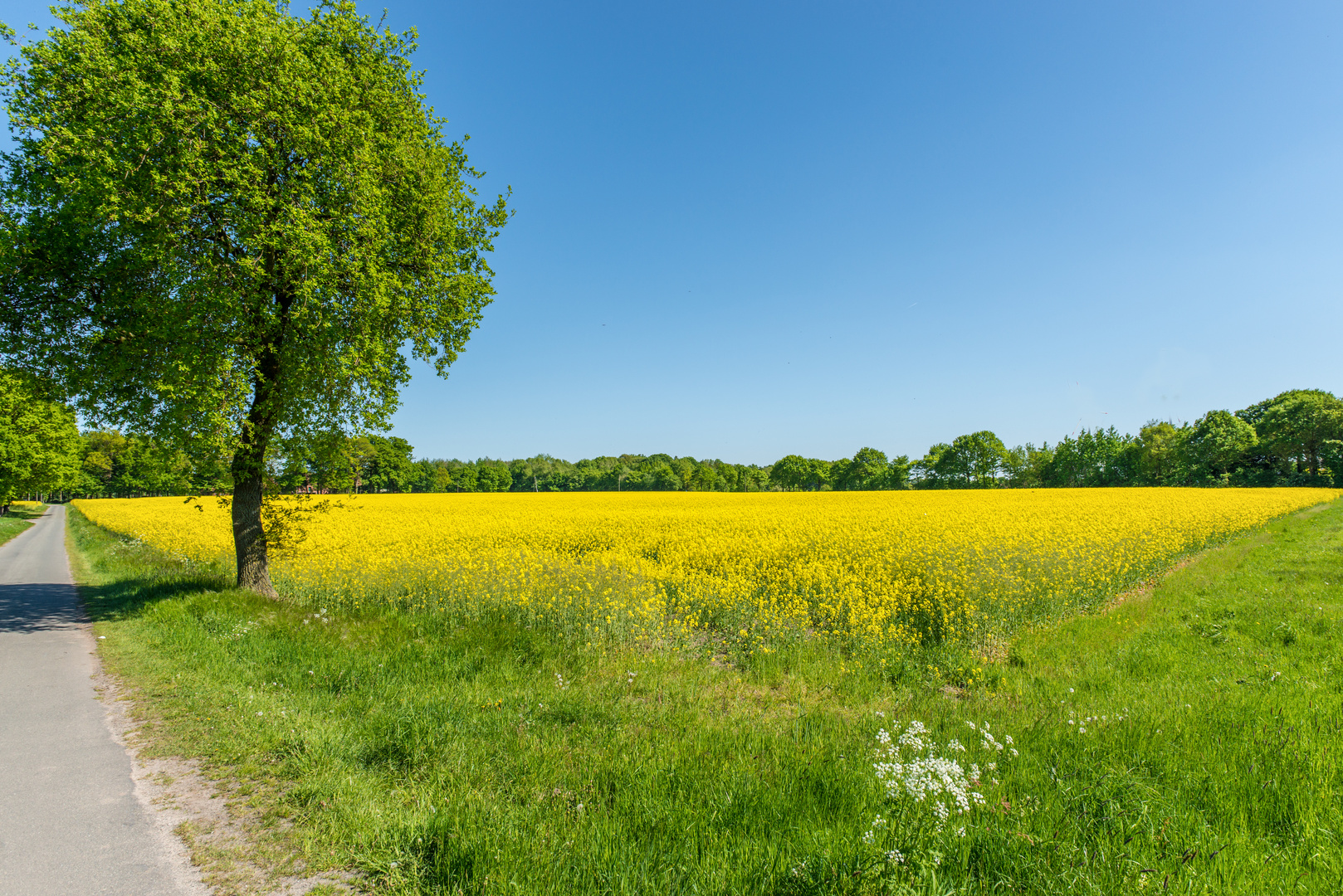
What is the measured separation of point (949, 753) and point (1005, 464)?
312 feet

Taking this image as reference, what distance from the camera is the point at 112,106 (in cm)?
700

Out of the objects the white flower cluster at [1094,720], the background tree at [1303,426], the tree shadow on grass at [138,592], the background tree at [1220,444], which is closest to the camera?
the white flower cluster at [1094,720]

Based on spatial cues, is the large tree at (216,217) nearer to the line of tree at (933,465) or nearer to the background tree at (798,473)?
the line of tree at (933,465)

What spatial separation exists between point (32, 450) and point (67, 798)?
142 ft

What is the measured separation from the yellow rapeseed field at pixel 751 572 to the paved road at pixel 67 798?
3.91 metres

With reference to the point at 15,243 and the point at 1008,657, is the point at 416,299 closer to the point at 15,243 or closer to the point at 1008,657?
the point at 15,243

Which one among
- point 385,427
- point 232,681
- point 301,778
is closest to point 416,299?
point 385,427

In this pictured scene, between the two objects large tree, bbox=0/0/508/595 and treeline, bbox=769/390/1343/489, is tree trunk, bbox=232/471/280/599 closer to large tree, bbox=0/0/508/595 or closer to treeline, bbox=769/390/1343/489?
large tree, bbox=0/0/508/595

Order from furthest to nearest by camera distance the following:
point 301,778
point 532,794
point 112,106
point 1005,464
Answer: point 1005,464, point 112,106, point 301,778, point 532,794

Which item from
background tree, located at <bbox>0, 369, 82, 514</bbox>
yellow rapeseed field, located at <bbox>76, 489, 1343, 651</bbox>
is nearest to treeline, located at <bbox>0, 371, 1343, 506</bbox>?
background tree, located at <bbox>0, 369, 82, 514</bbox>

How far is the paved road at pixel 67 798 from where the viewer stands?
9.30ft

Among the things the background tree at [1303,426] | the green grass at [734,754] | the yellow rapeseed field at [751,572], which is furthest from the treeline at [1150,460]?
the green grass at [734,754]

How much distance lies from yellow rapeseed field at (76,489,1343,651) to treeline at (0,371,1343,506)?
28.2 m

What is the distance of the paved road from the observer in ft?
9.30
